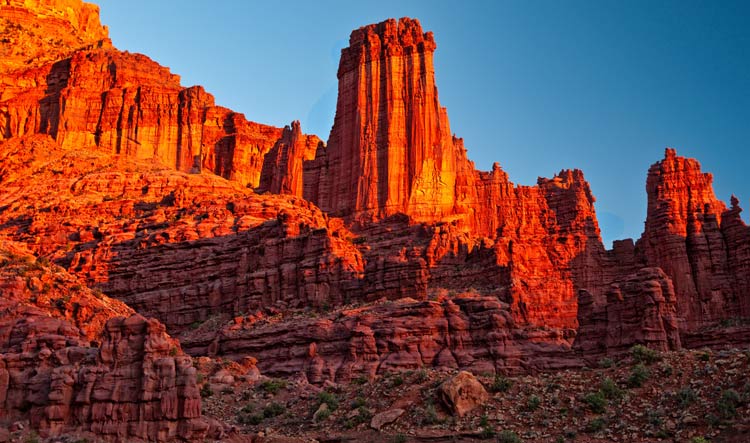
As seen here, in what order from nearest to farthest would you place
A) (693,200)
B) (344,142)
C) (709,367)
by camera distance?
(709,367) → (693,200) → (344,142)

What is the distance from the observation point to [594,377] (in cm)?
4450

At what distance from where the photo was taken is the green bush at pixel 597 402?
40.9m

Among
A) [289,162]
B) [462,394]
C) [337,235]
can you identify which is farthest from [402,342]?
[289,162]

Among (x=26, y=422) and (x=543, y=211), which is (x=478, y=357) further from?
(x=543, y=211)

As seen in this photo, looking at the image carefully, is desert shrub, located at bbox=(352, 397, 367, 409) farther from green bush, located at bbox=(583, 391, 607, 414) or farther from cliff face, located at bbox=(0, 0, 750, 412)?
cliff face, located at bbox=(0, 0, 750, 412)

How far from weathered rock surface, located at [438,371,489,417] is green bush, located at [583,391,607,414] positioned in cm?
472

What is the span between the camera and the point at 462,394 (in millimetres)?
44094

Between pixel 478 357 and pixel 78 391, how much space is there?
26.8 metres

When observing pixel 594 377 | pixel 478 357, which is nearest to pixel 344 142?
pixel 478 357

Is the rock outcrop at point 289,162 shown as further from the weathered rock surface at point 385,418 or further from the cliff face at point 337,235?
the weathered rock surface at point 385,418

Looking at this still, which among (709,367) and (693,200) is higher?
(693,200)

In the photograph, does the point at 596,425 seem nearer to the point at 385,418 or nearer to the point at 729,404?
the point at 729,404

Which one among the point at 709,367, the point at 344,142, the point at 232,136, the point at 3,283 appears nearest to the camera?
the point at 709,367

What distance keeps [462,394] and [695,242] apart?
172 ft
